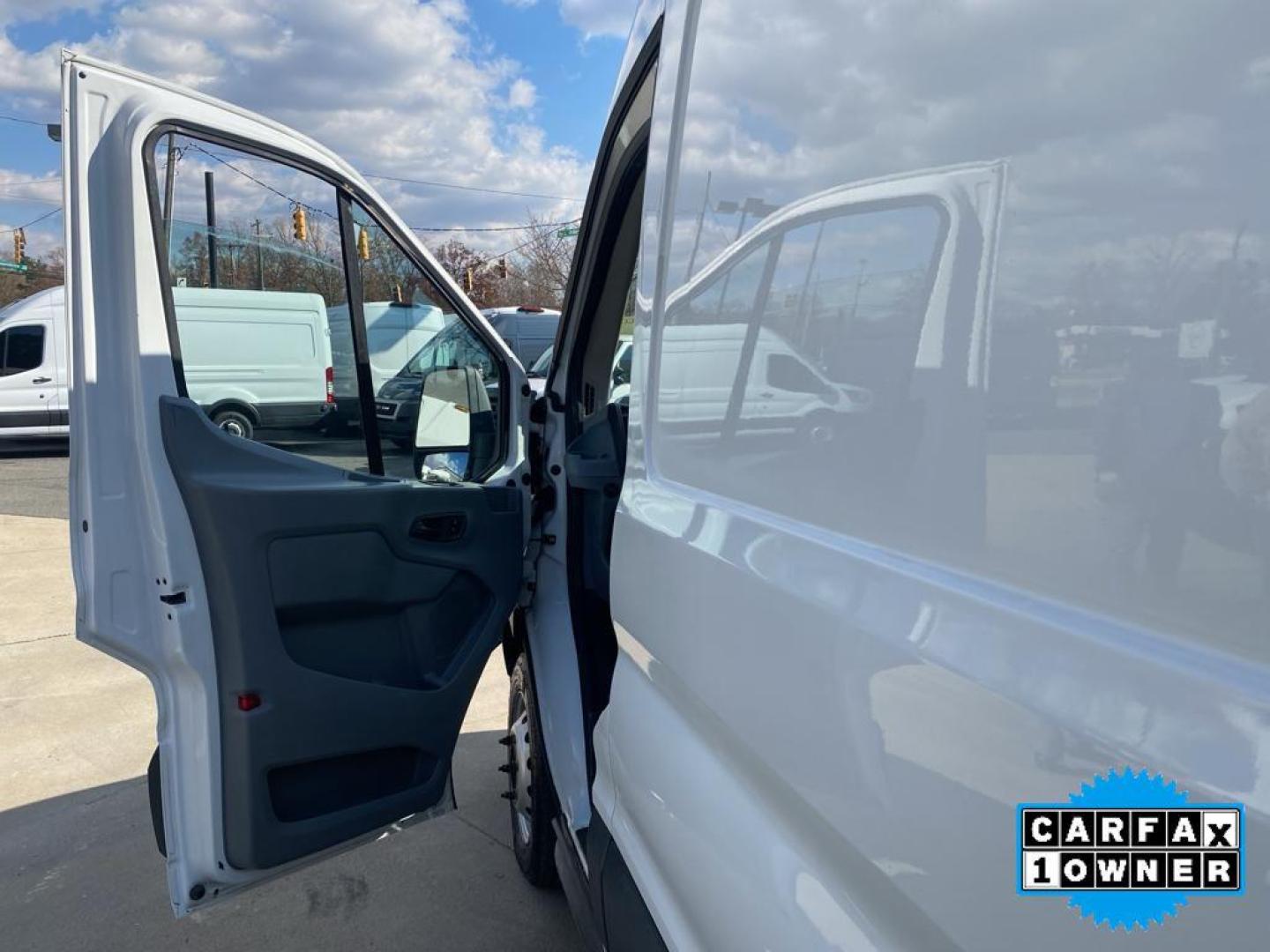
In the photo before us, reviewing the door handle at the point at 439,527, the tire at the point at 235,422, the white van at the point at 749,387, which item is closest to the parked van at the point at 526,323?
the door handle at the point at 439,527

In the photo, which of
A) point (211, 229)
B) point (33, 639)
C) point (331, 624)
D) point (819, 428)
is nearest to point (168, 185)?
point (211, 229)

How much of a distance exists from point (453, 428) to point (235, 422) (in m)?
0.65

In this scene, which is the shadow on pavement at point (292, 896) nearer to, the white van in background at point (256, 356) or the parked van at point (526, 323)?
the white van in background at point (256, 356)

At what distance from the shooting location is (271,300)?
2270 millimetres

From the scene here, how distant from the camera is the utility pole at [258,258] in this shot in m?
2.21

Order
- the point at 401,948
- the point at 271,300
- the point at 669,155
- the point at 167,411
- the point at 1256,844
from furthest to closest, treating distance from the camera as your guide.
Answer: the point at 401,948 < the point at 271,300 < the point at 167,411 < the point at 669,155 < the point at 1256,844

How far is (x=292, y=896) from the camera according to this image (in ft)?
9.91

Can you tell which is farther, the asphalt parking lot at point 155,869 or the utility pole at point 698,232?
the asphalt parking lot at point 155,869

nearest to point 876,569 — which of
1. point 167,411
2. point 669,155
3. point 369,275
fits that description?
point 669,155

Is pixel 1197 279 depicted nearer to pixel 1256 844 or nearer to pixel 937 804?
pixel 1256 844

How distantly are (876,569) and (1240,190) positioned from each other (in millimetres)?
459

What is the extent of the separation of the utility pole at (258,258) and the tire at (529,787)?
1.34 metres

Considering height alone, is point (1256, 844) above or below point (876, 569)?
below

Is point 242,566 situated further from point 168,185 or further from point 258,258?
point 168,185
